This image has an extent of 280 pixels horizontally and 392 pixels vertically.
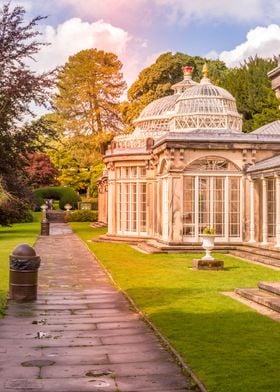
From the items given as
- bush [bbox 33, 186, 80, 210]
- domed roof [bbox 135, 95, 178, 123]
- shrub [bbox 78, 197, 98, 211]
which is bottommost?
shrub [bbox 78, 197, 98, 211]

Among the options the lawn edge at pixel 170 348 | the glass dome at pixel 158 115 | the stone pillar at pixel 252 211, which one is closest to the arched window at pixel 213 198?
the stone pillar at pixel 252 211

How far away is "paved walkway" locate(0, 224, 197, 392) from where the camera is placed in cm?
689

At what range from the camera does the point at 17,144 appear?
32.5ft

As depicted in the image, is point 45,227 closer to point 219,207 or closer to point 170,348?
point 219,207

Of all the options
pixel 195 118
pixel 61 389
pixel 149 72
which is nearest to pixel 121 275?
pixel 61 389

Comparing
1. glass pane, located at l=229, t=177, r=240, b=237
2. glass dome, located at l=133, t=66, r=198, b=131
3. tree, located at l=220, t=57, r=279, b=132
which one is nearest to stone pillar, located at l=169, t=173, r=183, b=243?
glass pane, located at l=229, t=177, r=240, b=237

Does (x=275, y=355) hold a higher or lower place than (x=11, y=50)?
lower

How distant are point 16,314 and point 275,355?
5.09 m

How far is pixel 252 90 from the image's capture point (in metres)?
53.3

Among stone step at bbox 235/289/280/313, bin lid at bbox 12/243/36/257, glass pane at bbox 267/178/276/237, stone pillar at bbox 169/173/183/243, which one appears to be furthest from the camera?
stone pillar at bbox 169/173/183/243

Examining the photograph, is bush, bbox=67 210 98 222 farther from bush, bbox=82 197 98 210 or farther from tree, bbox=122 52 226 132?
tree, bbox=122 52 226 132

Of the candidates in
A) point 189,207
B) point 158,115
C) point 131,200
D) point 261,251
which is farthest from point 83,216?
point 261,251

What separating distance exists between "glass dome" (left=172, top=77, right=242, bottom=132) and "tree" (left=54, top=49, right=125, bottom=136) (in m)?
30.6

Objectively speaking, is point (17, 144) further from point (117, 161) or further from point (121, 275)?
point (117, 161)
